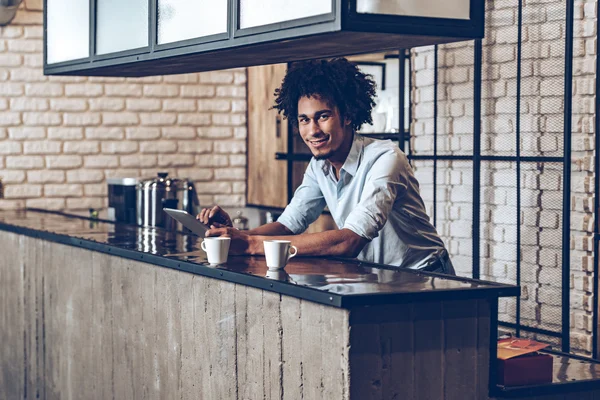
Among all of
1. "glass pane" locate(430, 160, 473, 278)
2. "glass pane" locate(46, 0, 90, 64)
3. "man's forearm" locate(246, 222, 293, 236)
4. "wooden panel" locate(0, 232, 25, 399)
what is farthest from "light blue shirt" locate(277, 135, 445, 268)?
"wooden panel" locate(0, 232, 25, 399)

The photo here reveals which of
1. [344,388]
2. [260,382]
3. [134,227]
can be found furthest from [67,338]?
[344,388]

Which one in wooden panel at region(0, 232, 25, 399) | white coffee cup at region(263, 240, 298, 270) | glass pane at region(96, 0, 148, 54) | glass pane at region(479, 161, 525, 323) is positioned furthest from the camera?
wooden panel at region(0, 232, 25, 399)

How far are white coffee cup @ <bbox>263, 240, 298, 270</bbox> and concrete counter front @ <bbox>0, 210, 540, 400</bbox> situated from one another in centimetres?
5

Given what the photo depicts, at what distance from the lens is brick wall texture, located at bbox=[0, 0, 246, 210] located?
5.54 meters

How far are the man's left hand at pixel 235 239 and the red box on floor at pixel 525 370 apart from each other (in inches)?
37.2

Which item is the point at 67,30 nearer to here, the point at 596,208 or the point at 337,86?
the point at 337,86

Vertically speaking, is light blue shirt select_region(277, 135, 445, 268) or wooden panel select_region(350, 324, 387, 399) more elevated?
light blue shirt select_region(277, 135, 445, 268)

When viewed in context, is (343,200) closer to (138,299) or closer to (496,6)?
(138,299)

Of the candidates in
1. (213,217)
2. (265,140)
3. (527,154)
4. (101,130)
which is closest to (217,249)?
(213,217)

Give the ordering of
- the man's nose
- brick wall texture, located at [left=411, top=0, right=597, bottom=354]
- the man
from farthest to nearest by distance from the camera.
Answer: brick wall texture, located at [left=411, top=0, right=597, bottom=354] → the man's nose → the man

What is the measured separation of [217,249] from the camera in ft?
9.54

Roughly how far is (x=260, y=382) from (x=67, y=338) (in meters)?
1.59

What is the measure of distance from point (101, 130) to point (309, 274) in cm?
338

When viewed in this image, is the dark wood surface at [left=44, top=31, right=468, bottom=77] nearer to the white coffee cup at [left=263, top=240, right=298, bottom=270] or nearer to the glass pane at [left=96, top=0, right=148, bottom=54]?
the glass pane at [left=96, top=0, right=148, bottom=54]
